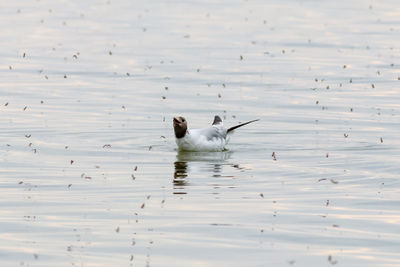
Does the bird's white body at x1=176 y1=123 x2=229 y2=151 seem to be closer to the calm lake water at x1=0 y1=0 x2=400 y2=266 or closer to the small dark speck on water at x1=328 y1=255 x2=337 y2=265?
the calm lake water at x1=0 y1=0 x2=400 y2=266

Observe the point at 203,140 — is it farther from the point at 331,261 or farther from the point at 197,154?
the point at 331,261

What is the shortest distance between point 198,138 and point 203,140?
123 millimetres

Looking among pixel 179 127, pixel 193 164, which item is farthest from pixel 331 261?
pixel 179 127

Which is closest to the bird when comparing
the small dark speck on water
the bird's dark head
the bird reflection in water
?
the bird's dark head

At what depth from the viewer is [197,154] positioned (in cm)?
2080

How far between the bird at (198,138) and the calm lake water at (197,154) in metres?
0.21

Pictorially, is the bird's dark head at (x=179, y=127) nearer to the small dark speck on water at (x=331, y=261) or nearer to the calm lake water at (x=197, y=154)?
the calm lake water at (x=197, y=154)

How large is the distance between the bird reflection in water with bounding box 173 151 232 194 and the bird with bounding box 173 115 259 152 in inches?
4.9

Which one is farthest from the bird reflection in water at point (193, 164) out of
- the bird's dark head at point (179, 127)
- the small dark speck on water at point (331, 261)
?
the small dark speck on water at point (331, 261)

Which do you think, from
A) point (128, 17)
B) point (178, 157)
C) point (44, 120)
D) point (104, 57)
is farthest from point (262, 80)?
point (128, 17)

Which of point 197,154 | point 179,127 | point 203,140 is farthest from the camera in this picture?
point 203,140

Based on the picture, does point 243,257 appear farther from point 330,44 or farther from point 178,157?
point 330,44

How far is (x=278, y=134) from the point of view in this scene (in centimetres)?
2255

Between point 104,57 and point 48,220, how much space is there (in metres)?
19.4
